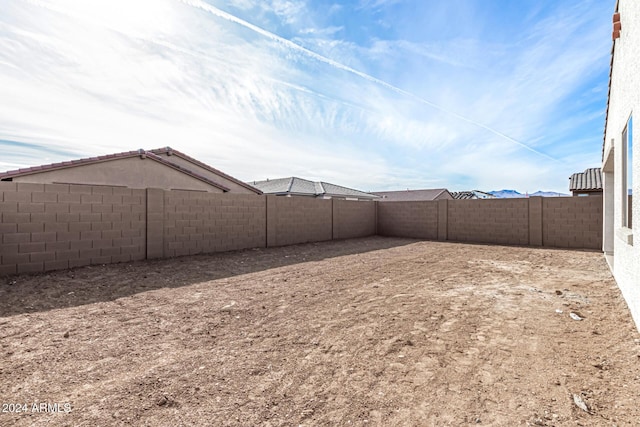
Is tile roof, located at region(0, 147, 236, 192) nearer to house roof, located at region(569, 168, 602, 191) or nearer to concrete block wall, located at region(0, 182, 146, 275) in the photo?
concrete block wall, located at region(0, 182, 146, 275)

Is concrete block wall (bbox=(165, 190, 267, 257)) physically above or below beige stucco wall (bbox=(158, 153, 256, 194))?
below

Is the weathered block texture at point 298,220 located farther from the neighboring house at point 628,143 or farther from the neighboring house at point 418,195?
the neighboring house at point 418,195

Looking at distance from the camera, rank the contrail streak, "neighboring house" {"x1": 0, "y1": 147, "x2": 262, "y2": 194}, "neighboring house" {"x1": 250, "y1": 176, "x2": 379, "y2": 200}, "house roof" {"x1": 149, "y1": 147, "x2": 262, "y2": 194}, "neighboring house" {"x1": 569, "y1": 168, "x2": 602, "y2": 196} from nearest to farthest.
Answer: the contrail streak < "neighboring house" {"x1": 0, "y1": 147, "x2": 262, "y2": 194} < "house roof" {"x1": 149, "y1": 147, "x2": 262, "y2": 194} < "neighboring house" {"x1": 569, "y1": 168, "x2": 602, "y2": 196} < "neighboring house" {"x1": 250, "y1": 176, "x2": 379, "y2": 200}

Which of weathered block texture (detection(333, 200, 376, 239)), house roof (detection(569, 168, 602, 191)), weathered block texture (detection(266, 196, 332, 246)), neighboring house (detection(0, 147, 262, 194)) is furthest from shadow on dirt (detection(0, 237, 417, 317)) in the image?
house roof (detection(569, 168, 602, 191))

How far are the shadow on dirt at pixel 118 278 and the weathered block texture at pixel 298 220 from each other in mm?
1804

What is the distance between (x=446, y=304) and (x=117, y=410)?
12.5 feet

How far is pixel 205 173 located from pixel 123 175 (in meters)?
3.58

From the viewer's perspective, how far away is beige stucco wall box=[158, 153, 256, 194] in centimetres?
1259

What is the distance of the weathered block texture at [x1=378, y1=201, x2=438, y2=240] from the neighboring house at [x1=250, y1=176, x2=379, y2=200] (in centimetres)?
598

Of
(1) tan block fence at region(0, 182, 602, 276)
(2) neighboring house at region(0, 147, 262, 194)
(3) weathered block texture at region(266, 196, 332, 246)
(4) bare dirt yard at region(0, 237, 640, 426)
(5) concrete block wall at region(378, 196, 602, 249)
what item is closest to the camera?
(4) bare dirt yard at region(0, 237, 640, 426)

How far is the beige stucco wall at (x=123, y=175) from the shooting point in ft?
30.6

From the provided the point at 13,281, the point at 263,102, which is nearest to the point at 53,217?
the point at 13,281

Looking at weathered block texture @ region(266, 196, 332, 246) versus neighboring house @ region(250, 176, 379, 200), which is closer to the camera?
weathered block texture @ region(266, 196, 332, 246)

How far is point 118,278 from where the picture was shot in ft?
18.2
